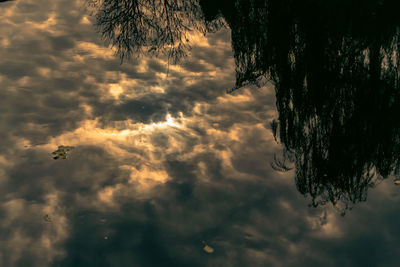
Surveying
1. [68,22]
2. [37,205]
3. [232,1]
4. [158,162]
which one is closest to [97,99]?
[158,162]

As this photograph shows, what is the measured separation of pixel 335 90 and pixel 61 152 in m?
4.12

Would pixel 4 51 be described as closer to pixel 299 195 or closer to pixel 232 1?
pixel 232 1

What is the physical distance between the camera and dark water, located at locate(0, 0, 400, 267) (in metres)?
5.47

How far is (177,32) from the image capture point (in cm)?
999

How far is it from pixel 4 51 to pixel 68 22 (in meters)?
1.81

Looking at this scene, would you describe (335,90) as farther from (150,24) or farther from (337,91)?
(150,24)

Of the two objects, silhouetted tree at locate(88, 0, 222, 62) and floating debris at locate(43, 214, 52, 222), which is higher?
silhouetted tree at locate(88, 0, 222, 62)

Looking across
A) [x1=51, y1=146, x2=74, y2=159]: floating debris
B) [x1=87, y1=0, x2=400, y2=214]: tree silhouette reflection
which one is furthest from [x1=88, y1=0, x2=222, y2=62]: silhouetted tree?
[x1=87, y1=0, x2=400, y2=214]: tree silhouette reflection

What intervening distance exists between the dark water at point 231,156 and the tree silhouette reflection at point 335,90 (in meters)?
0.02

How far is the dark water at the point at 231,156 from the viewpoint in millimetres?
5473

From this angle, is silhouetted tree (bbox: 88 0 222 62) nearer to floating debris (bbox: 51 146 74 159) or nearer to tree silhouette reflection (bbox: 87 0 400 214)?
floating debris (bbox: 51 146 74 159)

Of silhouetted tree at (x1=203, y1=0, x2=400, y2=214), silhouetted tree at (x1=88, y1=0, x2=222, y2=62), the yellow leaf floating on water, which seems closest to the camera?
the yellow leaf floating on water

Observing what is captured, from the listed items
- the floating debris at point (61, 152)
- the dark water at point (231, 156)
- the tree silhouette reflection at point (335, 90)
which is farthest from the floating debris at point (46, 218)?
the tree silhouette reflection at point (335, 90)

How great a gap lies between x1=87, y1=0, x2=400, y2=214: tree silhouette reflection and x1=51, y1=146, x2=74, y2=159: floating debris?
10.6 feet
